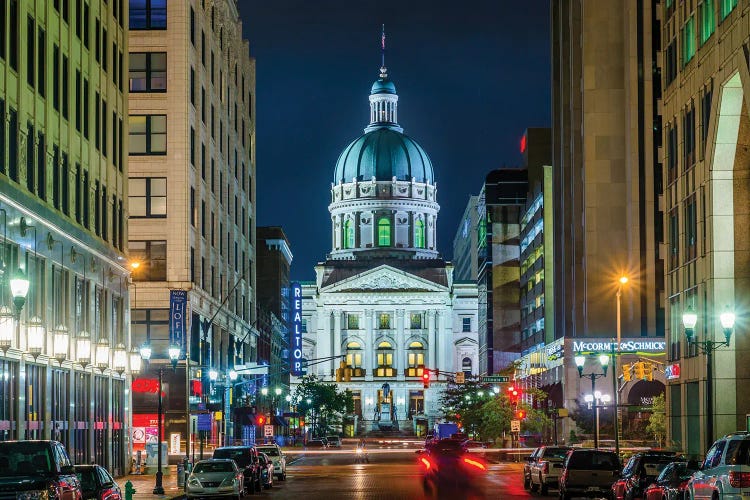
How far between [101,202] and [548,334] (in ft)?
230

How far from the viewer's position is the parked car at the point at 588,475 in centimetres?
4234

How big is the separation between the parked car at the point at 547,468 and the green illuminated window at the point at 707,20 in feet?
53.3

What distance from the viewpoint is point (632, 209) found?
9744 centimetres

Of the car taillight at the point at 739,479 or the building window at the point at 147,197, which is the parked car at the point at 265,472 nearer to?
the car taillight at the point at 739,479

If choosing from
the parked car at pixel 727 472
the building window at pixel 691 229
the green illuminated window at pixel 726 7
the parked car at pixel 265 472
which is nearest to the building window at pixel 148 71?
the parked car at pixel 265 472

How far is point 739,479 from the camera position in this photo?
84.3 feet

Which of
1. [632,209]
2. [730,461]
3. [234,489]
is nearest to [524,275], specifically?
[632,209]

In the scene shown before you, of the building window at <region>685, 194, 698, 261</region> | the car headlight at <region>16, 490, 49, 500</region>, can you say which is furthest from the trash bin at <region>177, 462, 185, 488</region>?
the car headlight at <region>16, 490, 49, 500</region>

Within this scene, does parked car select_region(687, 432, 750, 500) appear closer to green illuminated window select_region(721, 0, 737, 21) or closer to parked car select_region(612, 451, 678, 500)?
parked car select_region(612, 451, 678, 500)

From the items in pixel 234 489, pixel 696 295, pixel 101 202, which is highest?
pixel 101 202

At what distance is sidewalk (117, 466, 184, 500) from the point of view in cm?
4591

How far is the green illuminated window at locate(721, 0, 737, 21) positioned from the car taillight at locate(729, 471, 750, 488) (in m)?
26.0

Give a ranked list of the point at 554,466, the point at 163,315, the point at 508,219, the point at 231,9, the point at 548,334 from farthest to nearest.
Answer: the point at 508,219 → the point at 548,334 → the point at 231,9 → the point at 163,315 → the point at 554,466

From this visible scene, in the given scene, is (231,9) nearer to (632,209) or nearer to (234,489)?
(632,209)
